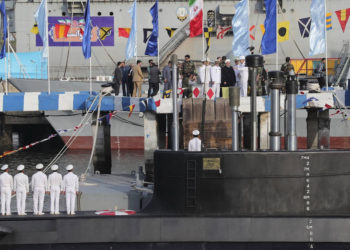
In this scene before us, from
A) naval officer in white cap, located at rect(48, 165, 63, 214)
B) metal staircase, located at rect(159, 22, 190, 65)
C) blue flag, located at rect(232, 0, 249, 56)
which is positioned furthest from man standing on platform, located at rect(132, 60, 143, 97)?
metal staircase, located at rect(159, 22, 190, 65)

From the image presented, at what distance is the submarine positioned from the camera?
13828 mm

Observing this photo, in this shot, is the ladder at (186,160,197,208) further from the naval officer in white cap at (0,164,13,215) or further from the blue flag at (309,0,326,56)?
the blue flag at (309,0,326,56)

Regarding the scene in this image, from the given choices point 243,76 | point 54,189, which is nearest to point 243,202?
point 54,189

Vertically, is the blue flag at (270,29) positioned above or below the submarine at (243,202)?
above

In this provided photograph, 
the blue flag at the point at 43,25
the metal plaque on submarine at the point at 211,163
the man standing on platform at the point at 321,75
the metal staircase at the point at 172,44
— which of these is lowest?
the metal plaque on submarine at the point at 211,163

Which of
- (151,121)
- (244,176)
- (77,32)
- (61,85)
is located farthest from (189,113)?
(77,32)

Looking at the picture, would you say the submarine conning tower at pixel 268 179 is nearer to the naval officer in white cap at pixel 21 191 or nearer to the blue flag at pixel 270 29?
the naval officer in white cap at pixel 21 191

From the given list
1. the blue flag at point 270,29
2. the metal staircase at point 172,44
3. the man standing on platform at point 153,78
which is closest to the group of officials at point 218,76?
the man standing on platform at point 153,78

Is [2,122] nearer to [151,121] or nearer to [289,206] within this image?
[151,121]

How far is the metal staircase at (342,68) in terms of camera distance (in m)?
43.1

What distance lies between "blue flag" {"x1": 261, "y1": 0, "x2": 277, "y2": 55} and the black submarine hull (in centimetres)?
1131

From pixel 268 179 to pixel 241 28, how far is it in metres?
12.4

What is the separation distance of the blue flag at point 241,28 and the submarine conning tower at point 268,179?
11.1 m

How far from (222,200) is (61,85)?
99.9ft
